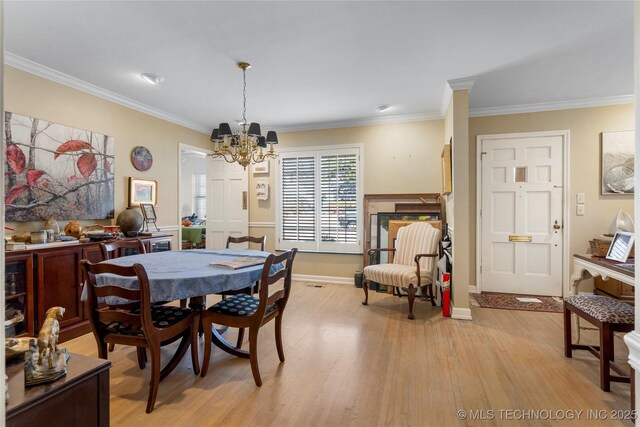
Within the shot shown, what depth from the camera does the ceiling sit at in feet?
7.33

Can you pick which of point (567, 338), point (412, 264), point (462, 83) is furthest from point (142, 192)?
point (567, 338)

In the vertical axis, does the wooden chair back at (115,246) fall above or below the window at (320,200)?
below

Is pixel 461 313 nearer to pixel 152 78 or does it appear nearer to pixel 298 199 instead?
pixel 298 199

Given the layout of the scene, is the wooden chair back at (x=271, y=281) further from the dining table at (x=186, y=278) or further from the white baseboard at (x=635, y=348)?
the white baseboard at (x=635, y=348)

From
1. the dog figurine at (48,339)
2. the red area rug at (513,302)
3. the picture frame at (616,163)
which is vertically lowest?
the red area rug at (513,302)

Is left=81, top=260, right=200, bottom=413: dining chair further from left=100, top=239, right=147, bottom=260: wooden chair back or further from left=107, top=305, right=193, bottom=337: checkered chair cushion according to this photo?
left=100, top=239, right=147, bottom=260: wooden chair back

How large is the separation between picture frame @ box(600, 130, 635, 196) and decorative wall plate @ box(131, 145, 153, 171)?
19.3ft

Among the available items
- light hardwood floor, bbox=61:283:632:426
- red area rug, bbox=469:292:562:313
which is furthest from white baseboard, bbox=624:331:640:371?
red area rug, bbox=469:292:562:313

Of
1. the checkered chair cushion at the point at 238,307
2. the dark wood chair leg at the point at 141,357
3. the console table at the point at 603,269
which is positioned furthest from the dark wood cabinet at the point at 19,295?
the console table at the point at 603,269

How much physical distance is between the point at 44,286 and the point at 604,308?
432cm

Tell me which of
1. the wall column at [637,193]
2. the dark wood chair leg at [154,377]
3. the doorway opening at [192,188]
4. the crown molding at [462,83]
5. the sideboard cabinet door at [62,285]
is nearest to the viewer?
the wall column at [637,193]

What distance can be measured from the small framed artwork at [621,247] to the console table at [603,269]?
0.05 meters

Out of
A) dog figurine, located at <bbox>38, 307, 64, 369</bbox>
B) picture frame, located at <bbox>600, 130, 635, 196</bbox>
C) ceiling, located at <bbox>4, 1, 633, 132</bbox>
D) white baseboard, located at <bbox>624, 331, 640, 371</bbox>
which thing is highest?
ceiling, located at <bbox>4, 1, 633, 132</bbox>

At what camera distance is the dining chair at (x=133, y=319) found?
1.81 metres
